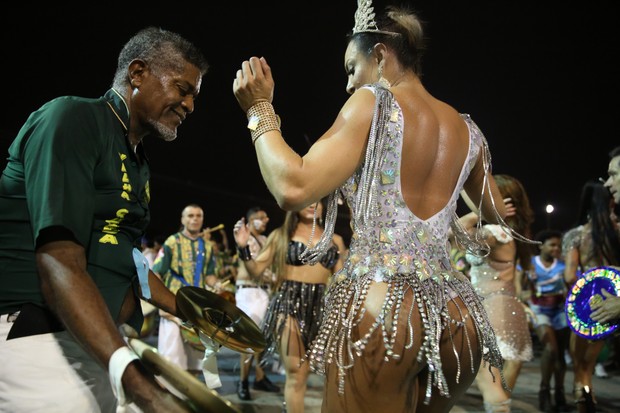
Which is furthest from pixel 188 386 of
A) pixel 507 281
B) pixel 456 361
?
pixel 507 281

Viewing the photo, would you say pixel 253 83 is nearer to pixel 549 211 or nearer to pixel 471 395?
pixel 471 395

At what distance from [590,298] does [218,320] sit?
321cm

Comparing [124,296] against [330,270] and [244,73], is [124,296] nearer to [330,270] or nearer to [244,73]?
[244,73]

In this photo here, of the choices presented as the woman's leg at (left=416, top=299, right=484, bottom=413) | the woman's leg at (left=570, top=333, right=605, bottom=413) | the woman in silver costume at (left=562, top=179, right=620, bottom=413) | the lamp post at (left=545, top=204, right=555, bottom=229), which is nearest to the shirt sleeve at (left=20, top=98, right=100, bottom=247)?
the woman's leg at (left=416, top=299, right=484, bottom=413)

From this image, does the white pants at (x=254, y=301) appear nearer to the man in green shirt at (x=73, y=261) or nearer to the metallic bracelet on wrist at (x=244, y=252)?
the metallic bracelet on wrist at (x=244, y=252)

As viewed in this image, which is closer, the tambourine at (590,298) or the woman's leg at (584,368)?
the tambourine at (590,298)

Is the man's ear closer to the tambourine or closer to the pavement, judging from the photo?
the tambourine

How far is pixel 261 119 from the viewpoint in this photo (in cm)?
183

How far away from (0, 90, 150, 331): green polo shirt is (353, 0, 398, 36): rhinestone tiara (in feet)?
3.28

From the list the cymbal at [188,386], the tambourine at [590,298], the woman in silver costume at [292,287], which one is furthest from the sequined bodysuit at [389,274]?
the woman in silver costume at [292,287]

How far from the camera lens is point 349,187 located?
203 centimetres

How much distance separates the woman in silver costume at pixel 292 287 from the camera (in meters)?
5.02

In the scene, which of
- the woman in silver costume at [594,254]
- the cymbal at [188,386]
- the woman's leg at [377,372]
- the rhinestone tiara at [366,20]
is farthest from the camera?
the woman in silver costume at [594,254]

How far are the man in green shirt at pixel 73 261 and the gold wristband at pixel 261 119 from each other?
17.5 inches
